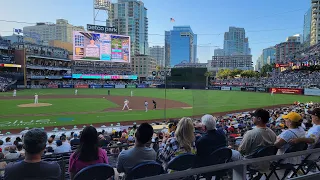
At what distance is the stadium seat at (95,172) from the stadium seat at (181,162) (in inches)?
34.4

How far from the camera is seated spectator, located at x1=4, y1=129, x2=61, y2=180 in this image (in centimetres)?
248

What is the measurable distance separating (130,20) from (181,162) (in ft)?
527

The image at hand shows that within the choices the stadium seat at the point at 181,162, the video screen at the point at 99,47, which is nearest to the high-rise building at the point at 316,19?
the video screen at the point at 99,47

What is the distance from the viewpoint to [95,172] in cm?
275

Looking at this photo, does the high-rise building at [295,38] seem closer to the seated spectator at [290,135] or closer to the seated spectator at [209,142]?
the seated spectator at [290,135]

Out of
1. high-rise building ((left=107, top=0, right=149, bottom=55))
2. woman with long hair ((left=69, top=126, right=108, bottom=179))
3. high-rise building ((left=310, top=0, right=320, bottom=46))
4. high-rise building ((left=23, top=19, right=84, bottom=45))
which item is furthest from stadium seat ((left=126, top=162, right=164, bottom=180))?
high-rise building ((left=23, top=19, right=84, bottom=45))

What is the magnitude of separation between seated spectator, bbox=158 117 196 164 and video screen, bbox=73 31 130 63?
6599 cm

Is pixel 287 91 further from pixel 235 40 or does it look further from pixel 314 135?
pixel 314 135

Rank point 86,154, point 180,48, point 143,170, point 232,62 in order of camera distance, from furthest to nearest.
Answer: point 232,62
point 180,48
point 86,154
point 143,170

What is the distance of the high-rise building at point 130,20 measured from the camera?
154125 millimetres

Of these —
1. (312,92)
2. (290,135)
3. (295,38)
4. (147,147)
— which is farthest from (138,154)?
(295,38)

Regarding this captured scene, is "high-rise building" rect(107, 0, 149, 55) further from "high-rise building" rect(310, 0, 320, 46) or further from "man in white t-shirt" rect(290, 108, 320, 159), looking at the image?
"man in white t-shirt" rect(290, 108, 320, 159)

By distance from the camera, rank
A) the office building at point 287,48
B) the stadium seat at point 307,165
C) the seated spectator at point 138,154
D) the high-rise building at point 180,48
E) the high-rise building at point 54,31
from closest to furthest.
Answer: the seated spectator at point 138,154 < the stadium seat at point 307,165 < the high-rise building at point 180,48 < the office building at point 287,48 < the high-rise building at point 54,31

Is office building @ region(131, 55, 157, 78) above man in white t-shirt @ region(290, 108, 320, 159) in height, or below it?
above
